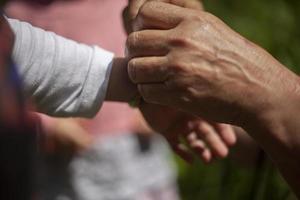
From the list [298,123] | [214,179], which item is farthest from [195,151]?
[214,179]

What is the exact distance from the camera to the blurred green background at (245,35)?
2.14 m

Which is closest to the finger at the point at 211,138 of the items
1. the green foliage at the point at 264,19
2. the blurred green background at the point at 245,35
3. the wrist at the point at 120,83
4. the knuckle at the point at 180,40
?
the wrist at the point at 120,83

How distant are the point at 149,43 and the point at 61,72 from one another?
139 millimetres

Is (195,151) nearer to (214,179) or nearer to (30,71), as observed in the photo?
(30,71)

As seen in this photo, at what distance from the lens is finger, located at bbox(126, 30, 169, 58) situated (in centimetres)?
114

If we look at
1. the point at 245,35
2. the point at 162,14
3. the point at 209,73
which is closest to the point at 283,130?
the point at 209,73

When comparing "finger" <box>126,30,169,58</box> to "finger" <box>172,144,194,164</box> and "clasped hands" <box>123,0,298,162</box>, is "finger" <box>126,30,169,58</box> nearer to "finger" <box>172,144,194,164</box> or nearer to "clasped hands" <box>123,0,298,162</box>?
"clasped hands" <box>123,0,298,162</box>

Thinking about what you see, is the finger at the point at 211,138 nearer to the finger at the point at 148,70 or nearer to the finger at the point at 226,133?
the finger at the point at 226,133

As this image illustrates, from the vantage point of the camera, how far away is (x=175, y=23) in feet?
3.79

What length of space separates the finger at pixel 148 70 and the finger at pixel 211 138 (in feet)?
0.99

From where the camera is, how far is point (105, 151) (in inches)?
71.2

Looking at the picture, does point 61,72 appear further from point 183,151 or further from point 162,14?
point 183,151

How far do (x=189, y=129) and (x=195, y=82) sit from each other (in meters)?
0.31

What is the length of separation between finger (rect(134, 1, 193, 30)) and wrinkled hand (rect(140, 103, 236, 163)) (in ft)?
0.76
